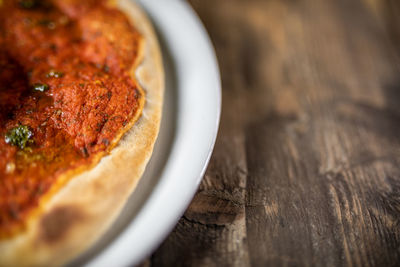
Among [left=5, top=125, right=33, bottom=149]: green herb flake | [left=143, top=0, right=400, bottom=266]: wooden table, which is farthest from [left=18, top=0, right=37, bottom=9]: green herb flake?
[left=143, top=0, right=400, bottom=266]: wooden table

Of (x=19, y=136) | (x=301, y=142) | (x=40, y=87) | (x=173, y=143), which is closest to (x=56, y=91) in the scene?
(x=40, y=87)

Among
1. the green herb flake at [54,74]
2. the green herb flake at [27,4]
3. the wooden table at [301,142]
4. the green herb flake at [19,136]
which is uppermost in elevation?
the green herb flake at [27,4]

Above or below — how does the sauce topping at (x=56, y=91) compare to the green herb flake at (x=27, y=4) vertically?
below

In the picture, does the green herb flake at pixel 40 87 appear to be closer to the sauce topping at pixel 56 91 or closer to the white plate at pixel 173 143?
the sauce topping at pixel 56 91

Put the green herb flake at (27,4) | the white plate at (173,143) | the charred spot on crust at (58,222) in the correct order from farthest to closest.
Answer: the green herb flake at (27,4) → the white plate at (173,143) → the charred spot on crust at (58,222)

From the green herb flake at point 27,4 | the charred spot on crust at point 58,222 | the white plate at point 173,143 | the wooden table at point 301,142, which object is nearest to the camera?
the charred spot on crust at point 58,222

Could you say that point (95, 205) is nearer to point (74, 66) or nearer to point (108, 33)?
point (74, 66)

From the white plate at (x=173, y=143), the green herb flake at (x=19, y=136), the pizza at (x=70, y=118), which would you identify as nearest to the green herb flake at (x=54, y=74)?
the pizza at (x=70, y=118)
